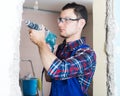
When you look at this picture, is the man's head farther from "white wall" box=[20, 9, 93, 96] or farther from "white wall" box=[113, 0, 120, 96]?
"white wall" box=[20, 9, 93, 96]

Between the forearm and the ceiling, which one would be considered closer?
the forearm

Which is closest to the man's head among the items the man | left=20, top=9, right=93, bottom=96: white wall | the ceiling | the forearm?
the man

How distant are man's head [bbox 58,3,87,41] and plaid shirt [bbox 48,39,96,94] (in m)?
0.04

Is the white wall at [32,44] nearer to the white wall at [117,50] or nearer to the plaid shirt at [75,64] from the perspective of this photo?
the white wall at [117,50]

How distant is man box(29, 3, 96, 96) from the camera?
2.84ft

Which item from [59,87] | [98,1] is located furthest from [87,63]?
[98,1]

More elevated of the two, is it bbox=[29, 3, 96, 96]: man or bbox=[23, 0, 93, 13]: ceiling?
bbox=[23, 0, 93, 13]: ceiling

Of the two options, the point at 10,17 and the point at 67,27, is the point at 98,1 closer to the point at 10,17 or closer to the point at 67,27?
the point at 67,27

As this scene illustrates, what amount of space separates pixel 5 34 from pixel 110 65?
2.51ft

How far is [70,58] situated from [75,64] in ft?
0.12

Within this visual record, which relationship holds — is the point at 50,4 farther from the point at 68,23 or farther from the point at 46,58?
the point at 46,58

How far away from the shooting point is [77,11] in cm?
107

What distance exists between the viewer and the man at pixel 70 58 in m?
0.86

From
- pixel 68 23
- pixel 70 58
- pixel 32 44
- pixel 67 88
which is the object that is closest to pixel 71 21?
pixel 68 23
